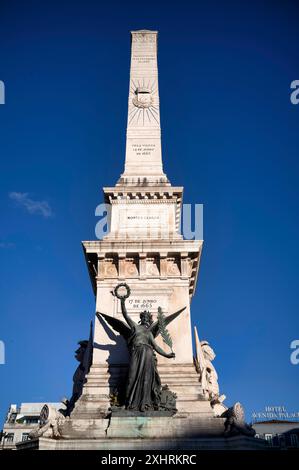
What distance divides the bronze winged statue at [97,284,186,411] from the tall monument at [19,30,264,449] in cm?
3

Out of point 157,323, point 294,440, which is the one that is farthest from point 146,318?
point 294,440

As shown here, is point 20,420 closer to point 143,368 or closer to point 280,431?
point 280,431

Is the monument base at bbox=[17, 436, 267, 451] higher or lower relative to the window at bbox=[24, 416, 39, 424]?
lower

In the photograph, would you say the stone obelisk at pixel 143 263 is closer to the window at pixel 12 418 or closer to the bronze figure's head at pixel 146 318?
the bronze figure's head at pixel 146 318

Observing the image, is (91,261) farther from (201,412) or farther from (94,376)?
(201,412)


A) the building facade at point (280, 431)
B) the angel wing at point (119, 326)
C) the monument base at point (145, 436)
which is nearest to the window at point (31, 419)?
the building facade at point (280, 431)

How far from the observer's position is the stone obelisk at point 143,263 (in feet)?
45.0

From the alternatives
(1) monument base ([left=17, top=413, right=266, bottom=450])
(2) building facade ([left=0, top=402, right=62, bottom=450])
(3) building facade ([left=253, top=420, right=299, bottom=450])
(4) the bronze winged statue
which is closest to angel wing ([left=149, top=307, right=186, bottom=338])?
(4) the bronze winged statue

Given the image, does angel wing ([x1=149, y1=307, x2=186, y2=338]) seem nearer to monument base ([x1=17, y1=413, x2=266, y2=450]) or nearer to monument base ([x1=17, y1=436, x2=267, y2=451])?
monument base ([x1=17, y1=413, x2=266, y2=450])

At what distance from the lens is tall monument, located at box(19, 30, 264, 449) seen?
38.3 ft

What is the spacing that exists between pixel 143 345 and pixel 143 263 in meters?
3.62

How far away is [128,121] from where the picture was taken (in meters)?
20.9
